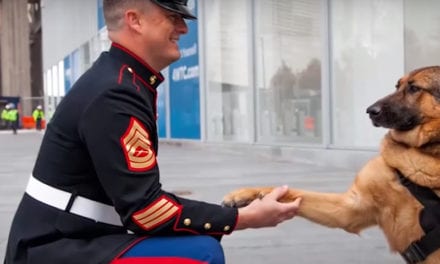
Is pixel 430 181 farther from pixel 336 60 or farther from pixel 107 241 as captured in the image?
pixel 336 60

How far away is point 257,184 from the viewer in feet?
27.3

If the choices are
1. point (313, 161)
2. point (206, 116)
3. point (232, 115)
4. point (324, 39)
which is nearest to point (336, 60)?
point (324, 39)

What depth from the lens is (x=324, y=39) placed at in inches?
434

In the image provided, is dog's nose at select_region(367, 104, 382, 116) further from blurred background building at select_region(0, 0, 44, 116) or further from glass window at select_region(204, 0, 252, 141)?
blurred background building at select_region(0, 0, 44, 116)

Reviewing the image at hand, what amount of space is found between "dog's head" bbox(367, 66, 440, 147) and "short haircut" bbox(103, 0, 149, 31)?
1632 millimetres

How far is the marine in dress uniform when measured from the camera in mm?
2084

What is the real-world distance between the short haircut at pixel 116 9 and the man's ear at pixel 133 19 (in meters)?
0.02

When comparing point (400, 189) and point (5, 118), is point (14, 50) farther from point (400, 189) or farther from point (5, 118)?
point (400, 189)

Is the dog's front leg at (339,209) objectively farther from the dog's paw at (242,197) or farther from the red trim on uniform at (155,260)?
the red trim on uniform at (155,260)

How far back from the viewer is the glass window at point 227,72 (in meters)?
14.2

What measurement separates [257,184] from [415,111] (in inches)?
202

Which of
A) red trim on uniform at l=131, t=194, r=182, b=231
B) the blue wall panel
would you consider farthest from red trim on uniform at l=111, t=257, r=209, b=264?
the blue wall panel

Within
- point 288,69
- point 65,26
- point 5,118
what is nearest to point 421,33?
point 288,69

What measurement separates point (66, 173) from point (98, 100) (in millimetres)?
304
